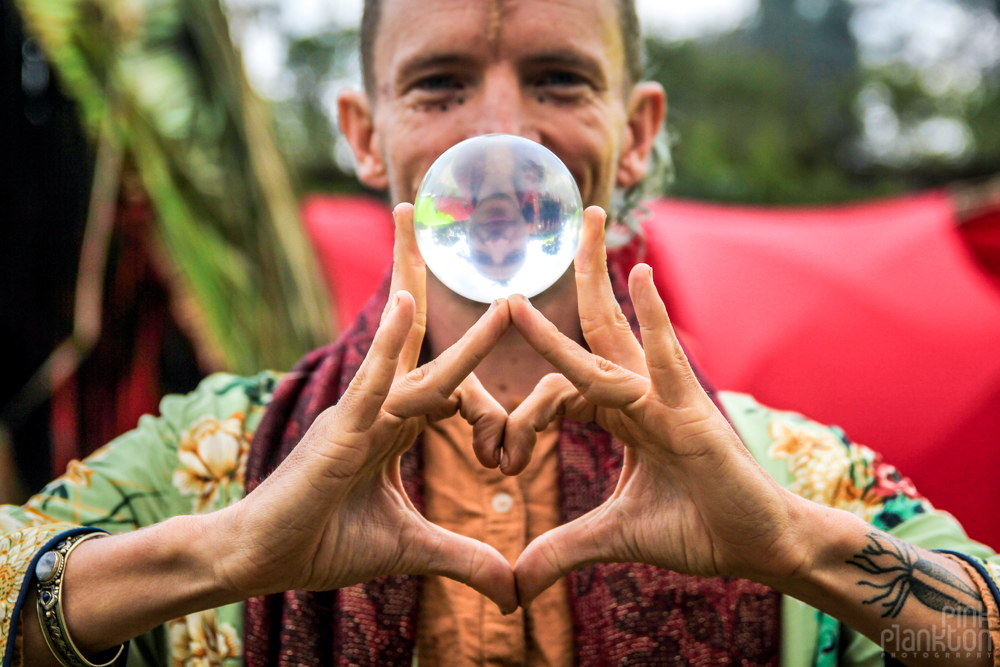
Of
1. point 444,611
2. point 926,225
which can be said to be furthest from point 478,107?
point 926,225

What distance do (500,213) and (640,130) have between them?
1119 mm

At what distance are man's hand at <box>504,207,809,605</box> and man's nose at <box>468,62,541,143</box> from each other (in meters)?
0.58

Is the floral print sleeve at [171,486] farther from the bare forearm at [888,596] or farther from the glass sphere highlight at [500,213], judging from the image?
the bare forearm at [888,596]

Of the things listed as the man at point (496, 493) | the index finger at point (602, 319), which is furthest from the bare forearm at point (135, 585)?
the index finger at point (602, 319)

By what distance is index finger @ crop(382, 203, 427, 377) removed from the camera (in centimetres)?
143

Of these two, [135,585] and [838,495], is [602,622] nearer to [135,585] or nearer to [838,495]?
[838,495]

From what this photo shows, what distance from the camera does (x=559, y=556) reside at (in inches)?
63.2

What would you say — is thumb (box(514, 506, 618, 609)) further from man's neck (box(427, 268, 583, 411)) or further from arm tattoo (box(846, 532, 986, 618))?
man's neck (box(427, 268, 583, 411))

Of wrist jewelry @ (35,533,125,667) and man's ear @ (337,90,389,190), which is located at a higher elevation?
man's ear @ (337,90,389,190)

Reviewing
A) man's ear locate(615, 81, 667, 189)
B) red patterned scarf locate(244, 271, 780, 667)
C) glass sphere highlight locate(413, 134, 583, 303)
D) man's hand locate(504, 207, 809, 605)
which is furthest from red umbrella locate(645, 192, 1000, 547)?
glass sphere highlight locate(413, 134, 583, 303)

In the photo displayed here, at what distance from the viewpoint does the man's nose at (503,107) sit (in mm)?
1924

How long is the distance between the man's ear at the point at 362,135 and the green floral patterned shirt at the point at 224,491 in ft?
2.17

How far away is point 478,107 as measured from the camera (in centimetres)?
196

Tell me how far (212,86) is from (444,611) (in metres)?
2.76
